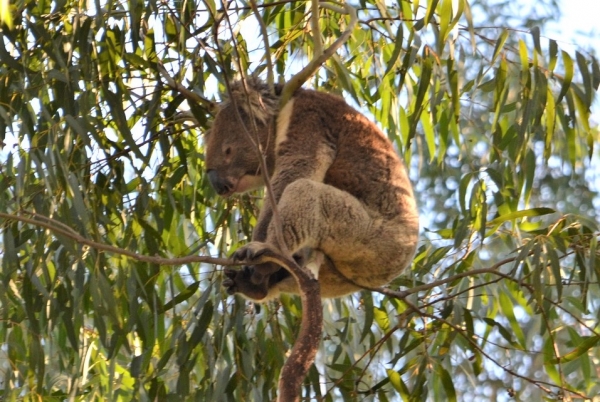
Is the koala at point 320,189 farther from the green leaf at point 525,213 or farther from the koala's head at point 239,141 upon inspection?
the green leaf at point 525,213

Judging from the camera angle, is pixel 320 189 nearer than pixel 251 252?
No

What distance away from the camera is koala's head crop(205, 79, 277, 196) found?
3.02 meters

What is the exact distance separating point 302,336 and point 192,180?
1464mm

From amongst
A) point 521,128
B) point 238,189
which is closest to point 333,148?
point 238,189

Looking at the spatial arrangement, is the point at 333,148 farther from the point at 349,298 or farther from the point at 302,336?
the point at 302,336

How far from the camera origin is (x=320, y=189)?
8.57 ft

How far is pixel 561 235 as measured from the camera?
9.14 ft

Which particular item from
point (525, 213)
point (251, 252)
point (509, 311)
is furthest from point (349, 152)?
point (509, 311)

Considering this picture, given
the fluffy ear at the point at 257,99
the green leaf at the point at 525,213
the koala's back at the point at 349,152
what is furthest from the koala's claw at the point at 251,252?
the green leaf at the point at 525,213

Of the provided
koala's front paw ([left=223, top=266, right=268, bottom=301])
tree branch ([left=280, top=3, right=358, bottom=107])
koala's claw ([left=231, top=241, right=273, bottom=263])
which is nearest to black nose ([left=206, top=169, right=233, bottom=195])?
tree branch ([left=280, top=3, right=358, bottom=107])

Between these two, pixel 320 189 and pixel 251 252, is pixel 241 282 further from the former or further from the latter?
pixel 320 189

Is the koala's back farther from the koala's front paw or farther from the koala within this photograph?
the koala's front paw

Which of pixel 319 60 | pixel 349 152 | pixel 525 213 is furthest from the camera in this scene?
pixel 349 152

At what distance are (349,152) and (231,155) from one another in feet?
1.37
